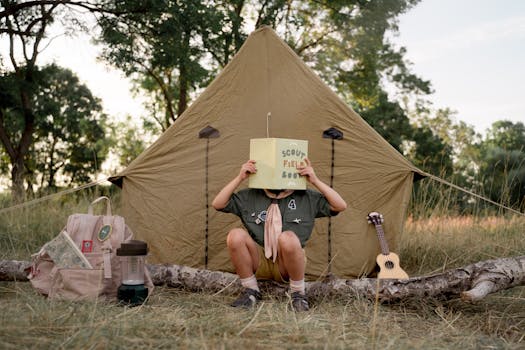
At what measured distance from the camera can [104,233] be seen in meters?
2.67

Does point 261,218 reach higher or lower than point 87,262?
higher

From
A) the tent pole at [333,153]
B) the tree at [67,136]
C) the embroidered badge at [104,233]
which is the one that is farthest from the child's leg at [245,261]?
the tree at [67,136]

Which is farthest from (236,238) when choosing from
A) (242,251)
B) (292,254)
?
(292,254)

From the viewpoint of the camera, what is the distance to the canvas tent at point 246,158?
133 inches

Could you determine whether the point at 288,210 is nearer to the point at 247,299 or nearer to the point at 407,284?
the point at 247,299

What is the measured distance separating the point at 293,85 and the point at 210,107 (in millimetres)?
596

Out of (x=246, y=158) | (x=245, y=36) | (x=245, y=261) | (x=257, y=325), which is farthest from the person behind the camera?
(x=245, y=36)

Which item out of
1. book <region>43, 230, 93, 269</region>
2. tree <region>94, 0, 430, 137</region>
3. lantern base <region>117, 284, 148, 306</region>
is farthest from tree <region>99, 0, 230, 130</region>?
lantern base <region>117, 284, 148, 306</region>

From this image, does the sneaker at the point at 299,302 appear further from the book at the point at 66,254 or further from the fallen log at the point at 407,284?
the book at the point at 66,254

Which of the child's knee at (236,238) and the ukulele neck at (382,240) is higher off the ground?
the child's knee at (236,238)

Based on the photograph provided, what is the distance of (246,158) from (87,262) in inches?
52.1

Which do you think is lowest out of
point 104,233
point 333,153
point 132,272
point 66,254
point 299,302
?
point 299,302

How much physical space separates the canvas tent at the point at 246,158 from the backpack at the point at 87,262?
0.77m

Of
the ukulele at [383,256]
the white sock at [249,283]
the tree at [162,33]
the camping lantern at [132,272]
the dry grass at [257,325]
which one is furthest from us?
the tree at [162,33]
